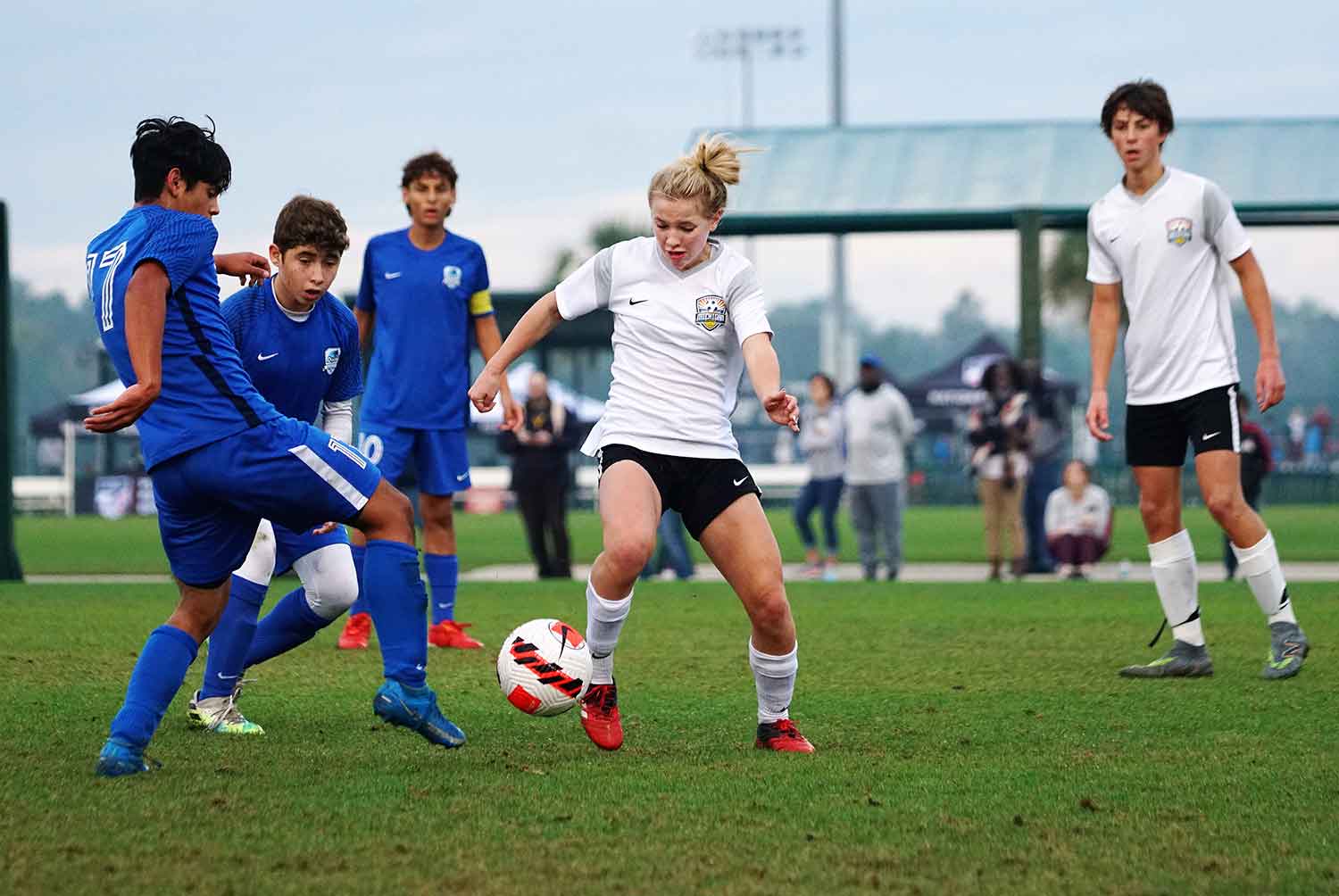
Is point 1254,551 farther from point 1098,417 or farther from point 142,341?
point 142,341

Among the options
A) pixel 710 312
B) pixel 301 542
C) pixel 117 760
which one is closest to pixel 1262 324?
pixel 710 312

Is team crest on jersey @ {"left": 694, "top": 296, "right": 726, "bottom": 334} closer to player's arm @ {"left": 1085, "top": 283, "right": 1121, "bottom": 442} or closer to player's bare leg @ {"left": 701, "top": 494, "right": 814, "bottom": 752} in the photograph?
player's bare leg @ {"left": 701, "top": 494, "right": 814, "bottom": 752}

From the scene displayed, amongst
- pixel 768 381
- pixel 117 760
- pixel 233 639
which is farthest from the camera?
pixel 233 639

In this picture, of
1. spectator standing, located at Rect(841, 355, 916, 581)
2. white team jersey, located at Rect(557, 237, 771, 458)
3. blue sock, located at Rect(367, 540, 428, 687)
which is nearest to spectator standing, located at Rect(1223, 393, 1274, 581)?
spectator standing, located at Rect(841, 355, 916, 581)

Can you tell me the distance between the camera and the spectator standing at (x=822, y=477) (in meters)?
17.1

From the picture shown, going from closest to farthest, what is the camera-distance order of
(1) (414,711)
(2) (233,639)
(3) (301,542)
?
1. (1) (414,711)
2. (2) (233,639)
3. (3) (301,542)

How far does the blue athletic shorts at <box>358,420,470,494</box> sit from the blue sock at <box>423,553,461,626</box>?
0.40m

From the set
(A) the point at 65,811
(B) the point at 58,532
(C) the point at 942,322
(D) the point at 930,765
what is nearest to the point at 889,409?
(D) the point at 930,765

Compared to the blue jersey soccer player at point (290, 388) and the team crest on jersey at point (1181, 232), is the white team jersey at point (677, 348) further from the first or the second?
the team crest on jersey at point (1181, 232)

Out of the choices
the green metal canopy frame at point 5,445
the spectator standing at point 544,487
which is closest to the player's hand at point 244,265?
the green metal canopy frame at point 5,445

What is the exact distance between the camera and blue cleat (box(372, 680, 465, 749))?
5.41 metres

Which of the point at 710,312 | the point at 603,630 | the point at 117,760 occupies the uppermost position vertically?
the point at 710,312

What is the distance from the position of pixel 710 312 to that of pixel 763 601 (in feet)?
3.17

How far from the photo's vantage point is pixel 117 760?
4.98 metres
